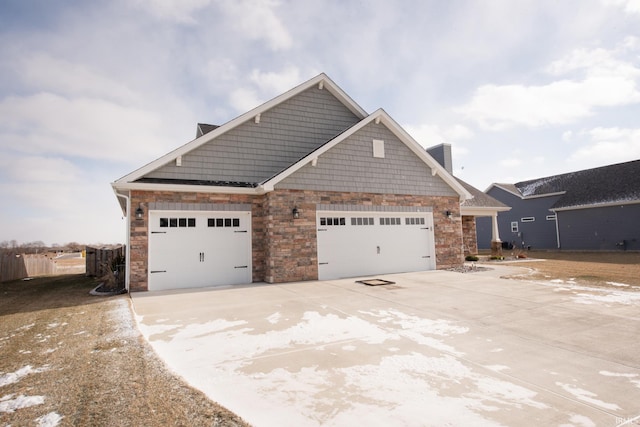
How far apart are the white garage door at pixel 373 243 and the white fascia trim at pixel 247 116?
14.4 feet

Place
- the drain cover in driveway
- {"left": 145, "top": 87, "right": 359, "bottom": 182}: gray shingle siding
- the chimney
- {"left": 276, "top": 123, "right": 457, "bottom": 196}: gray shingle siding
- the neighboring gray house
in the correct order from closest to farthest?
the drain cover in driveway < {"left": 145, "top": 87, "right": 359, "bottom": 182}: gray shingle siding < {"left": 276, "top": 123, "right": 457, "bottom": 196}: gray shingle siding < the chimney < the neighboring gray house

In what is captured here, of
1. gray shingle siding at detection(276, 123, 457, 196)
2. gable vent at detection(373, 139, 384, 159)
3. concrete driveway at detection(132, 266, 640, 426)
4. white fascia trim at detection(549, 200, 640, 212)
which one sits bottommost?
concrete driveway at detection(132, 266, 640, 426)

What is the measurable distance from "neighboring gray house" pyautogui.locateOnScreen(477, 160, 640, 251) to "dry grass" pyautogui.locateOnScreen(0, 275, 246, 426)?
27580 mm

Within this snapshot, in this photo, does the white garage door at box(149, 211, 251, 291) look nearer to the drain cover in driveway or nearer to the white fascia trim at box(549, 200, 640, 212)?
the drain cover in driveway

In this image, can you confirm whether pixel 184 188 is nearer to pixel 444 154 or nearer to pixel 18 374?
pixel 18 374

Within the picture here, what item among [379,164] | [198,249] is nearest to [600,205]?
[379,164]

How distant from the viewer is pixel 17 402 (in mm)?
3059

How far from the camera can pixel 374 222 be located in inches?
483

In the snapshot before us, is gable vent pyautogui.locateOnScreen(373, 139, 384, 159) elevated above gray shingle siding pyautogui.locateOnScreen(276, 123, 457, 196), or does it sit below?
above

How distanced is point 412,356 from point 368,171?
347 inches

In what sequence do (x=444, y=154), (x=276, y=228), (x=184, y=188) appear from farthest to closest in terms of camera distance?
1. (x=444, y=154)
2. (x=276, y=228)
3. (x=184, y=188)

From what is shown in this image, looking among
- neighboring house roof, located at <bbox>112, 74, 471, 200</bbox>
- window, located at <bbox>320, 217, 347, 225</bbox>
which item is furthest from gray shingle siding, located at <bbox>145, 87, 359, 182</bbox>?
window, located at <bbox>320, 217, 347, 225</bbox>

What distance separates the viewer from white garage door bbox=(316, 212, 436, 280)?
448 inches

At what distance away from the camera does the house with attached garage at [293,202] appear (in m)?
9.82
